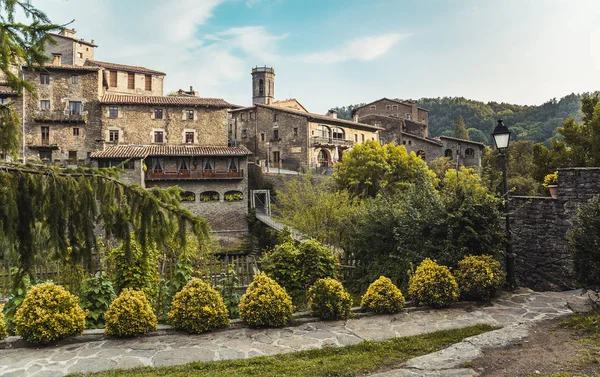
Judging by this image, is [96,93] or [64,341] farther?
[96,93]

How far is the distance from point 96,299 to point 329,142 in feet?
125

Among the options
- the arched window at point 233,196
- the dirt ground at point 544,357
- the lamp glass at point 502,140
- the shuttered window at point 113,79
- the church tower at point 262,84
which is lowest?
the dirt ground at point 544,357

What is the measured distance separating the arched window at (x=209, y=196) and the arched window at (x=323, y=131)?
45.9 ft

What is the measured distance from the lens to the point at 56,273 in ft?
35.6

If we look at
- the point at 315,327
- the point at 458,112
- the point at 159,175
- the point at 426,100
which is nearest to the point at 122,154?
the point at 159,175

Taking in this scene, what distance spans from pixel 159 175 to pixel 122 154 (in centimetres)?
341

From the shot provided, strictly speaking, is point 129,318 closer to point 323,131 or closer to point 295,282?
point 295,282

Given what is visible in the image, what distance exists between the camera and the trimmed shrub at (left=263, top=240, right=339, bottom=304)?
32.7ft

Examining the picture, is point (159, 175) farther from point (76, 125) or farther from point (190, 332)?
point (190, 332)

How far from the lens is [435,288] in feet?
30.0

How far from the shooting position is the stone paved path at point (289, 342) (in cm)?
623

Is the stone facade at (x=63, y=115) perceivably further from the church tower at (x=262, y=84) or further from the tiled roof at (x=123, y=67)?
the church tower at (x=262, y=84)

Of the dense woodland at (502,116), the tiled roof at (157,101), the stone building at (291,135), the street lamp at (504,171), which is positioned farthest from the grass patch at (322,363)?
the dense woodland at (502,116)

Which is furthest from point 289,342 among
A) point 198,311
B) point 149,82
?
point 149,82
